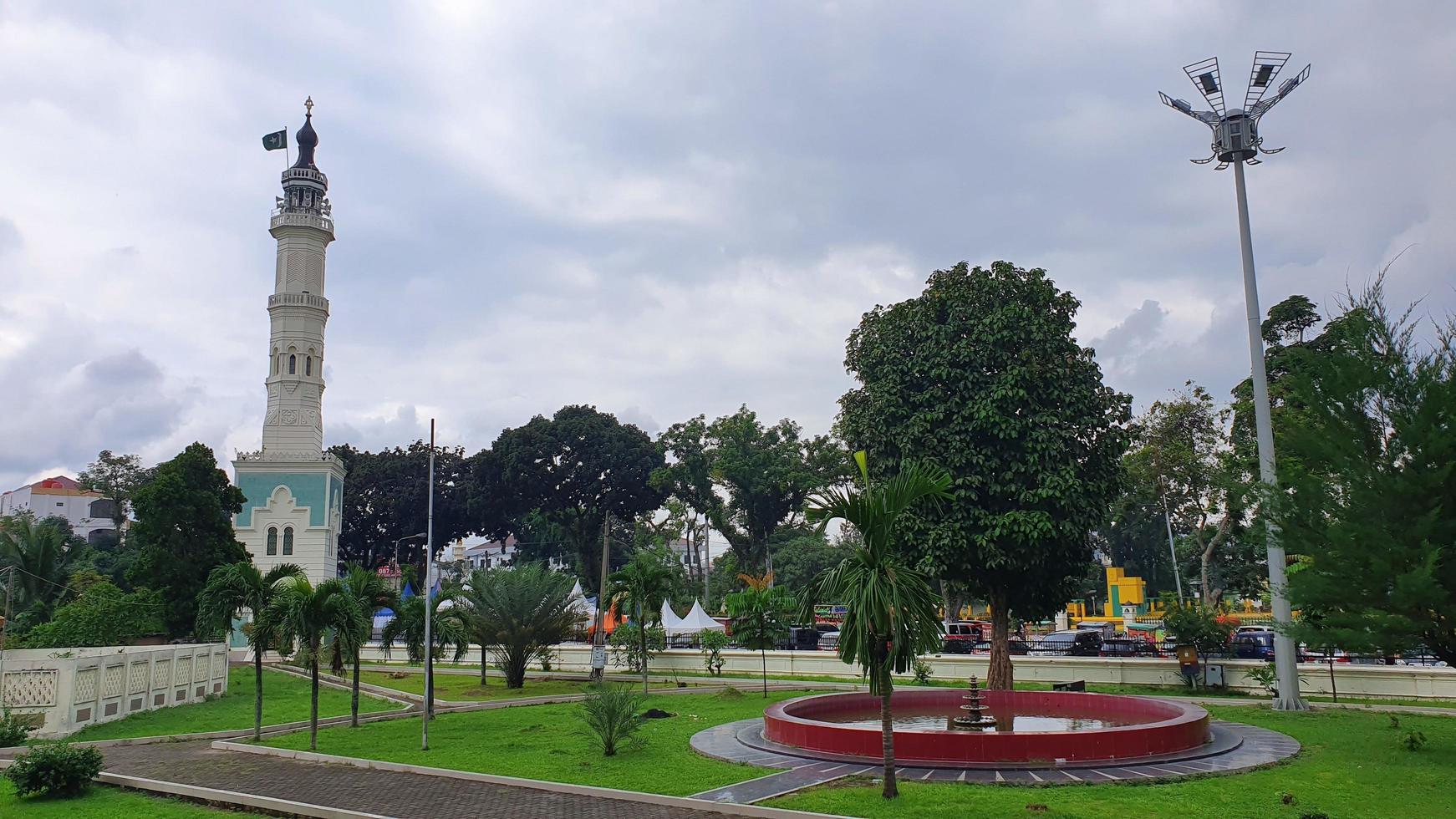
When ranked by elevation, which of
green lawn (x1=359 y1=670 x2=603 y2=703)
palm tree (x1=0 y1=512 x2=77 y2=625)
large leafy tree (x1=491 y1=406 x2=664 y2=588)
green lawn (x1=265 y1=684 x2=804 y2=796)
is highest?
large leafy tree (x1=491 y1=406 x2=664 y2=588)

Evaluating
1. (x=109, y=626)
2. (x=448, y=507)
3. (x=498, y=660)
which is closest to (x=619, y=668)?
(x=498, y=660)

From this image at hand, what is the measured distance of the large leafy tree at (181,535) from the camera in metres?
40.0

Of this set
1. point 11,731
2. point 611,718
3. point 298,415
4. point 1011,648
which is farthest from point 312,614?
point 298,415

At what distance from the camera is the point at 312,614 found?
2005cm

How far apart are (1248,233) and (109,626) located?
3719 cm

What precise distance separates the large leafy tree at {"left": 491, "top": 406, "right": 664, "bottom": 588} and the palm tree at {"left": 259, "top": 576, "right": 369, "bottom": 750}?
5142 cm

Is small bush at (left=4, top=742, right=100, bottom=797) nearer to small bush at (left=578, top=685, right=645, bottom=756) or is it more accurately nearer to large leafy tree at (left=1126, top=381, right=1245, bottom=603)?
small bush at (left=578, top=685, right=645, bottom=756)

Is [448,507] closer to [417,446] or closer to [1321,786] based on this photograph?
[417,446]

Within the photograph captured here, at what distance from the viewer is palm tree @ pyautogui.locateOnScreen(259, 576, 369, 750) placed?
1989 centimetres

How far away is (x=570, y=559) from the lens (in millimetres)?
91312

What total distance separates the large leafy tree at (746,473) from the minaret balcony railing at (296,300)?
2409cm

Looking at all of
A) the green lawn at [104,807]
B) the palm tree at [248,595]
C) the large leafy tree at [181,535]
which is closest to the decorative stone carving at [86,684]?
the palm tree at [248,595]

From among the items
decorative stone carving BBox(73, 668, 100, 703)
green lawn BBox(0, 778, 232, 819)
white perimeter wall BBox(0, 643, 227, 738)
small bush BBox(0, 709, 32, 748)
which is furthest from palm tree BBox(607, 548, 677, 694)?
green lawn BBox(0, 778, 232, 819)

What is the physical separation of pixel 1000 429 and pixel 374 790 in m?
17.0
